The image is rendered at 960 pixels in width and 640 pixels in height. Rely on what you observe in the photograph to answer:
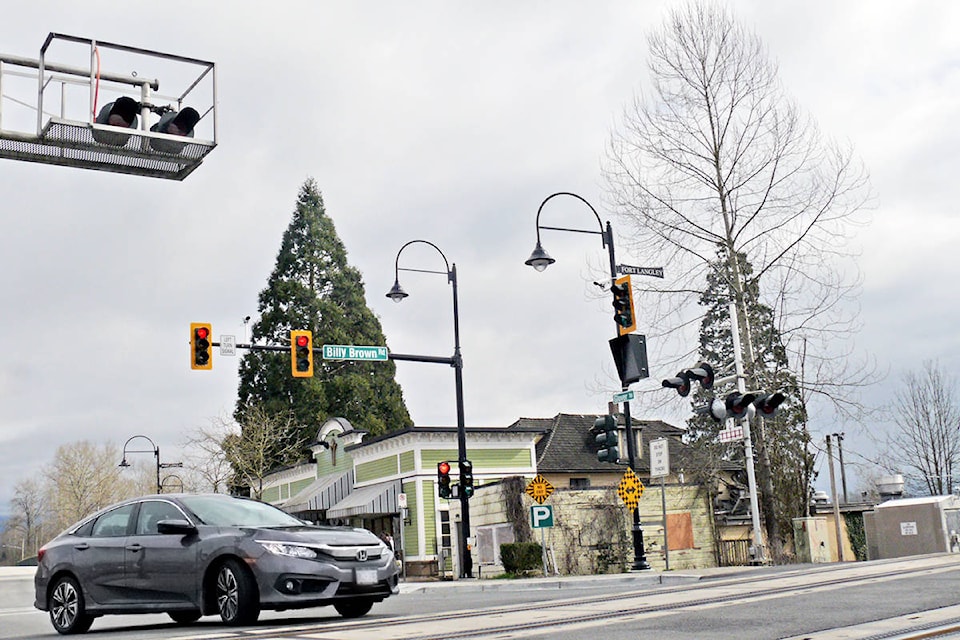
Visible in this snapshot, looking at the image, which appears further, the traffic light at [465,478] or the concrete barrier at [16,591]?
the traffic light at [465,478]

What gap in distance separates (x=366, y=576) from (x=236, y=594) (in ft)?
4.06

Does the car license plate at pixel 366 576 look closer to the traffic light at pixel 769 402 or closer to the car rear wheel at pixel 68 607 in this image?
the car rear wheel at pixel 68 607

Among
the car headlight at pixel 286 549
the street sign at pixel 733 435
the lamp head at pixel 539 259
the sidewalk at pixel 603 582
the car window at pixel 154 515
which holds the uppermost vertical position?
the lamp head at pixel 539 259

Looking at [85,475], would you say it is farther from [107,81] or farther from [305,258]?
[107,81]

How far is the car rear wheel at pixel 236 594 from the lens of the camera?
971 centimetres

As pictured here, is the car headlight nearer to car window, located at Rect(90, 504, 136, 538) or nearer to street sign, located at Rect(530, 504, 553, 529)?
car window, located at Rect(90, 504, 136, 538)

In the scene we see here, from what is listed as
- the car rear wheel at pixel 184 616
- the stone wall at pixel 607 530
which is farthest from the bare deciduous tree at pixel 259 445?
the car rear wheel at pixel 184 616

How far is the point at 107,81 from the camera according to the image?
10.6m

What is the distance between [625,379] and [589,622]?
1235cm

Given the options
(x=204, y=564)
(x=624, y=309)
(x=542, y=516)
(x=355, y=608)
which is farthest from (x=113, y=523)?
(x=542, y=516)

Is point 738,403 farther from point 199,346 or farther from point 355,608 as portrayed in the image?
point 355,608

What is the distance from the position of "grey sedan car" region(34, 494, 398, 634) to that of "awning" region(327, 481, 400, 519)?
28750mm

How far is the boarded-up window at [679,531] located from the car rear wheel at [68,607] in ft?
72.1

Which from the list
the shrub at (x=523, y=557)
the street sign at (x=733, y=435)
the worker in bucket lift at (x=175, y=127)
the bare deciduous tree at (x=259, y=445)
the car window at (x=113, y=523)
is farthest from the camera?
the bare deciduous tree at (x=259, y=445)
